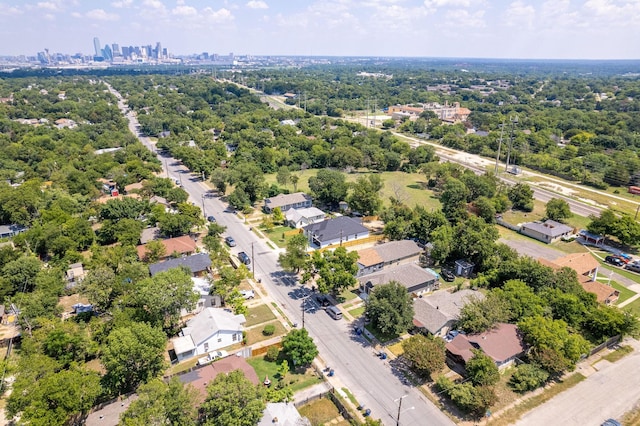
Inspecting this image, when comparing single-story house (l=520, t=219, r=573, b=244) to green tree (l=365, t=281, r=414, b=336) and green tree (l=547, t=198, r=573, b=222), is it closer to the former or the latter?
green tree (l=547, t=198, r=573, b=222)

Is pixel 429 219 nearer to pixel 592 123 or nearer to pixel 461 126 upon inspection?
pixel 461 126

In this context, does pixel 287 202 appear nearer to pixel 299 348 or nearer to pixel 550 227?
pixel 299 348

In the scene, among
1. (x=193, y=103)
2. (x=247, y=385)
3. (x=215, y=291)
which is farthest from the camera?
(x=193, y=103)

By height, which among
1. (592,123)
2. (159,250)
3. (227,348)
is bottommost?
(227,348)

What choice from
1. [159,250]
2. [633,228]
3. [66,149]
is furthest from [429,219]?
[66,149]

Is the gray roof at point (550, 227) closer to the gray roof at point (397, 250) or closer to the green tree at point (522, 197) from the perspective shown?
the green tree at point (522, 197)

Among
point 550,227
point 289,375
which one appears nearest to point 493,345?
point 289,375

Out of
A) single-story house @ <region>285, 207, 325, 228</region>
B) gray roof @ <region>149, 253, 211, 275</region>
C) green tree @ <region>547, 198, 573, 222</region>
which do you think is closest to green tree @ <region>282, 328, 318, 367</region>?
gray roof @ <region>149, 253, 211, 275</region>

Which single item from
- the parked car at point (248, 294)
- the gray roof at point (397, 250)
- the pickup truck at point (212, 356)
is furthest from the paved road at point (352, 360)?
the gray roof at point (397, 250)

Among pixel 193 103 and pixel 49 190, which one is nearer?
pixel 49 190
